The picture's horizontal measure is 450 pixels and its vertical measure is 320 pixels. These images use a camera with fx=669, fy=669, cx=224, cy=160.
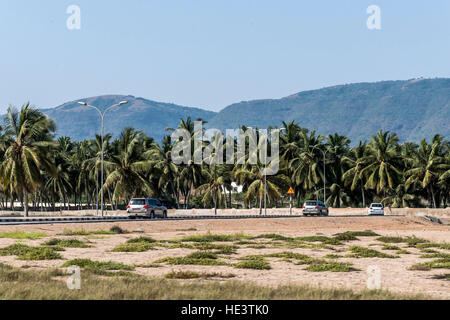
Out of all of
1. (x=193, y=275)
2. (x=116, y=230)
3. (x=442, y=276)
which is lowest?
(x=116, y=230)

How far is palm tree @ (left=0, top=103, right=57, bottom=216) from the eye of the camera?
55312 millimetres

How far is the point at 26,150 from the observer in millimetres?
55688

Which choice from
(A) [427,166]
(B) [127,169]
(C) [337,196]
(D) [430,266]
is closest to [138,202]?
(B) [127,169]

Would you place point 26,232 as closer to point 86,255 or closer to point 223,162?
point 86,255

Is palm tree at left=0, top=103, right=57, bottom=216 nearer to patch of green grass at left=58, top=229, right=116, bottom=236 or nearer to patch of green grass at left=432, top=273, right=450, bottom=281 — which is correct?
patch of green grass at left=58, top=229, right=116, bottom=236

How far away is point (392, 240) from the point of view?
116ft

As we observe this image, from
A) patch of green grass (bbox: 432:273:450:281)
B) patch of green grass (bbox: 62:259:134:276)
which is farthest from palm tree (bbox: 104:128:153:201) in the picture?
patch of green grass (bbox: 432:273:450:281)

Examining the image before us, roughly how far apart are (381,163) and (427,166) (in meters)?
5.80

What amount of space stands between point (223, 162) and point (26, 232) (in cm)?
5230

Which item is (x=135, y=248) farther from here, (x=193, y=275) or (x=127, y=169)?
(x=127, y=169)

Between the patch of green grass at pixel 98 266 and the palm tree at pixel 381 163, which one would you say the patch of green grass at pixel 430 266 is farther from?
the palm tree at pixel 381 163

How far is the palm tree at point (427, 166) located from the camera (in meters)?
85.5
